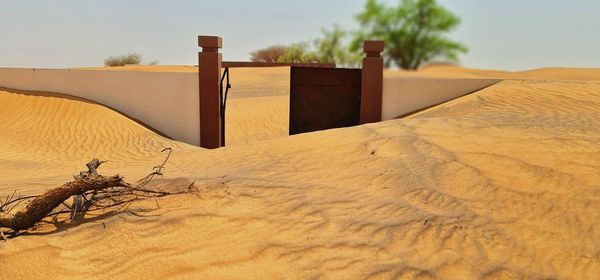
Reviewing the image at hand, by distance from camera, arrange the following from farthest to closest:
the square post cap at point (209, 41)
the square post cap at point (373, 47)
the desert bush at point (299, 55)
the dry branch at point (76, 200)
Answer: the desert bush at point (299, 55)
the square post cap at point (373, 47)
the square post cap at point (209, 41)
the dry branch at point (76, 200)

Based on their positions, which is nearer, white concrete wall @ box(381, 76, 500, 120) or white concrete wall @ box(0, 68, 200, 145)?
white concrete wall @ box(0, 68, 200, 145)

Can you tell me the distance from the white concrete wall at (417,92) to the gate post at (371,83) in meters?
0.57

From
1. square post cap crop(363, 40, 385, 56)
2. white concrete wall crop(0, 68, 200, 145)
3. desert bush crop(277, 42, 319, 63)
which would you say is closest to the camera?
square post cap crop(363, 40, 385, 56)

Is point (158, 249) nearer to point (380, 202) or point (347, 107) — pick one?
point (380, 202)

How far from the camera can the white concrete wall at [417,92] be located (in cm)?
1215

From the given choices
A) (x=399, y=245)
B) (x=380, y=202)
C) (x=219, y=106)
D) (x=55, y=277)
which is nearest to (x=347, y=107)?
(x=219, y=106)

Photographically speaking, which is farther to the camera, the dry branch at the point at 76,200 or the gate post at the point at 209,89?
the gate post at the point at 209,89

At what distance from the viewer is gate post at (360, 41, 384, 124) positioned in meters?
11.2

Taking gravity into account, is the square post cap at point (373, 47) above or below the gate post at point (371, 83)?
above

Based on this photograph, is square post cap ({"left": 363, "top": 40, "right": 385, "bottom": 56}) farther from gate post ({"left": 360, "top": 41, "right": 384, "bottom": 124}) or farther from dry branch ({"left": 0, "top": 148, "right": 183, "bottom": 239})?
dry branch ({"left": 0, "top": 148, "right": 183, "bottom": 239})

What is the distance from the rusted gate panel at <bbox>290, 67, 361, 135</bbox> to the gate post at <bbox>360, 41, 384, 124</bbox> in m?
0.34

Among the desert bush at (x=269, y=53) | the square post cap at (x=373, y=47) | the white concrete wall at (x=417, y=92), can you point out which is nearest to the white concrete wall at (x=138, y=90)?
the square post cap at (x=373, y=47)

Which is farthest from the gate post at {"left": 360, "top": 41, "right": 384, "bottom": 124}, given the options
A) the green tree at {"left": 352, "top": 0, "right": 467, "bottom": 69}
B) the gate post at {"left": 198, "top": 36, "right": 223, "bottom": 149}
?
the green tree at {"left": 352, "top": 0, "right": 467, "bottom": 69}

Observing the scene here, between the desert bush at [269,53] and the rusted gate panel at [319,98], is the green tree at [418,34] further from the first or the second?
the rusted gate panel at [319,98]
